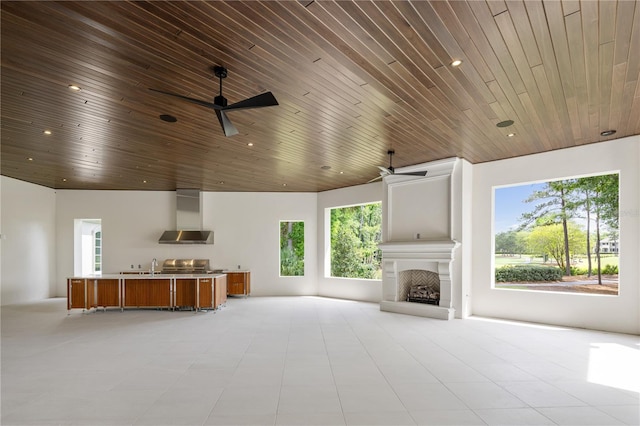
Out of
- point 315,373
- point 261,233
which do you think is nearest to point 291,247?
point 261,233

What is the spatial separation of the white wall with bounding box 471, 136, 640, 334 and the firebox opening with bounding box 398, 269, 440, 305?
30.1 inches

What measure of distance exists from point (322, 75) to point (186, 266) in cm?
786

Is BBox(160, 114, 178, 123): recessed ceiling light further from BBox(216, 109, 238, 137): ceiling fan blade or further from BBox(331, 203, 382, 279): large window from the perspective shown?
BBox(331, 203, 382, 279): large window

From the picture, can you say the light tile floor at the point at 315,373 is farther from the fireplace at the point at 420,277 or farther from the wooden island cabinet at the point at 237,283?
the wooden island cabinet at the point at 237,283

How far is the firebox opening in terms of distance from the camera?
720 centimetres

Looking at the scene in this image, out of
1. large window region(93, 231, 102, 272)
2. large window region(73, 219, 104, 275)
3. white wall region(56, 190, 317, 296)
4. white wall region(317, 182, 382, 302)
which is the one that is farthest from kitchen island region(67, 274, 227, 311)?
large window region(93, 231, 102, 272)

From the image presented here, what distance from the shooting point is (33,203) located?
9.05 meters

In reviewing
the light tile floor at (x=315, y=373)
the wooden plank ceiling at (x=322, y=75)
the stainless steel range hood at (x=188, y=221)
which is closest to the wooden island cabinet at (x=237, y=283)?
the stainless steel range hood at (x=188, y=221)

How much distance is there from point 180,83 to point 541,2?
3.32m

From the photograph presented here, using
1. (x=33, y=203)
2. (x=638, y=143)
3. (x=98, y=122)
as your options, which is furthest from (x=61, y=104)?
(x=638, y=143)

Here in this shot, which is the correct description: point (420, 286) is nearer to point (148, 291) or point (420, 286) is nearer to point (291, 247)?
point (291, 247)

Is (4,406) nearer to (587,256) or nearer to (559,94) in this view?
(559,94)

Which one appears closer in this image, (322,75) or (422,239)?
(322,75)

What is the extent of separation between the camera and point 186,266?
963 cm
